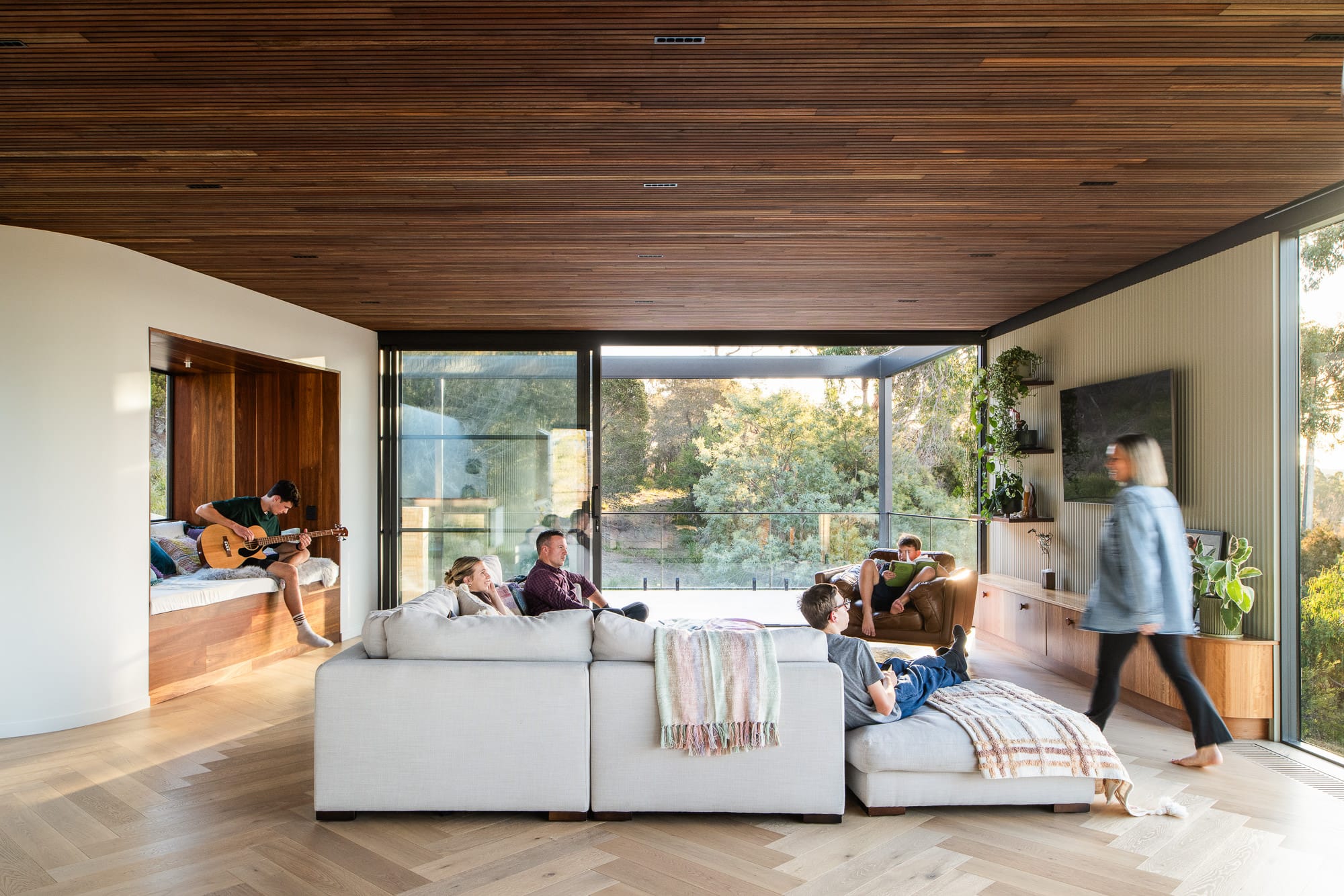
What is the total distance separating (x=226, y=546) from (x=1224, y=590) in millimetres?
6051

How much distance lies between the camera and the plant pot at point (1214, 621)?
13.8ft

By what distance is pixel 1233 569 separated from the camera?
13.6 ft

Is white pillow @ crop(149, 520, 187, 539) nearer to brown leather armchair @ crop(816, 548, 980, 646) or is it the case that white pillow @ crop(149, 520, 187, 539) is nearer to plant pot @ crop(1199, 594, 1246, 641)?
brown leather armchair @ crop(816, 548, 980, 646)

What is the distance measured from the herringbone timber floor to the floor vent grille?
0.23 ft

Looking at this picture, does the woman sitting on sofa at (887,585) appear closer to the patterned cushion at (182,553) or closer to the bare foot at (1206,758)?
the bare foot at (1206,758)

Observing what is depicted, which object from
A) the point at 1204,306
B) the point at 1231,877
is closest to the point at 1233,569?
the point at 1204,306

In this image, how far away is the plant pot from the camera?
13.8 ft

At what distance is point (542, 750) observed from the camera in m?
3.18

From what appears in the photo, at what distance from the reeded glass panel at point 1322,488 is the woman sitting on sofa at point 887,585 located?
229cm

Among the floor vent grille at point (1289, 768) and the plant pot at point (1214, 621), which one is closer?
the floor vent grille at point (1289, 768)

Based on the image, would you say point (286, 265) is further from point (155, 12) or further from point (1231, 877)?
point (1231, 877)

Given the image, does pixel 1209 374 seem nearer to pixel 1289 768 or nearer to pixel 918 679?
pixel 1289 768

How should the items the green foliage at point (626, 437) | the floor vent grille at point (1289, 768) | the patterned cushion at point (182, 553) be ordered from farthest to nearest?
the green foliage at point (626, 437), the patterned cushion at point (182, 553), the floor vent grille at point (1289, 768)

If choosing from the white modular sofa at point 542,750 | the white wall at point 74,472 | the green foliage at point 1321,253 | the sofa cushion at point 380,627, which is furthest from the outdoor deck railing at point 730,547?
the white modular sofa at point 542,750
